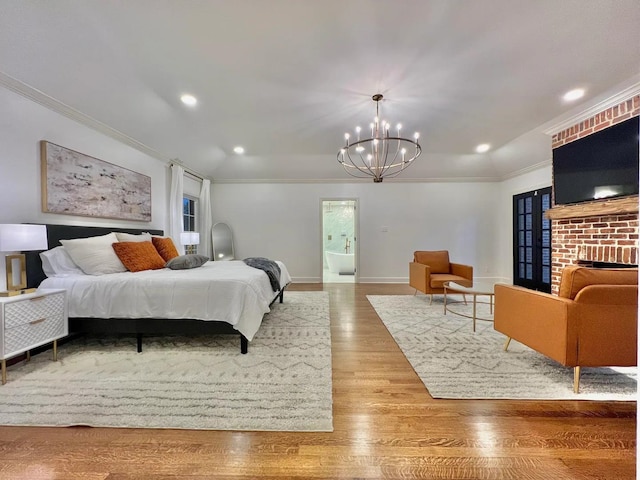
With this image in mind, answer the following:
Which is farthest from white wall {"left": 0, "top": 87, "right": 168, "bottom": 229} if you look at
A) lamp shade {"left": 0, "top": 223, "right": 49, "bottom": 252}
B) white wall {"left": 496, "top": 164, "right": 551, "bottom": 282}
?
white wall {"left": 496, "top": 164, "right": 551, "bottom": 282}

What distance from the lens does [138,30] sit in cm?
206

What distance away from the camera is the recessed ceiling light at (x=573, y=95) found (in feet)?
9.44

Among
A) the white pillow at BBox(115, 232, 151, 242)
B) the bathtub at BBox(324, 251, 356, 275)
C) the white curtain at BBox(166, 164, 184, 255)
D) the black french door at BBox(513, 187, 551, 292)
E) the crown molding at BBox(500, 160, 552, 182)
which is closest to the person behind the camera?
the white pillow at BBox(115, 232, 151, 242)

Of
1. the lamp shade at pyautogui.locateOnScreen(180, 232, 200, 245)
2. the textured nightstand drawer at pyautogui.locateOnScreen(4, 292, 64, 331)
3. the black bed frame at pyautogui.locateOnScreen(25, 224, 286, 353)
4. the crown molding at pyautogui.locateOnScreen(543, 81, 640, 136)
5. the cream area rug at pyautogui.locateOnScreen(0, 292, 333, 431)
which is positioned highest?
the crown molding at pyautogui.locateOnScreen(543, 81, 640, 136)

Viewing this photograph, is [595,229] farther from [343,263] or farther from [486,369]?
[343,263]

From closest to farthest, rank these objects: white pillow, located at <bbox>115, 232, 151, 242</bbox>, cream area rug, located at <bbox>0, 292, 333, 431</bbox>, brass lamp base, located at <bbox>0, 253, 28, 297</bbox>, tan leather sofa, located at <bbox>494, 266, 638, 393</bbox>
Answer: cream area rug, located at <bbox>0, 292, 333, 431</bbox>
tan leather sofa, located at <bbox>494, 266, 638, 393</bbox>
brass lamp base, located at <bbox>0, 253, 28, 297</bbox>
white pillow, located at <bbox>115, 232, 151, 242</bbox>

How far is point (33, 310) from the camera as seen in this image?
207 centimetres

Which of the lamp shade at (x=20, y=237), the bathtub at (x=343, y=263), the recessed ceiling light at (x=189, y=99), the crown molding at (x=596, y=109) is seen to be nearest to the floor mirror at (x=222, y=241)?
the bathtub at (x=343, y=263)

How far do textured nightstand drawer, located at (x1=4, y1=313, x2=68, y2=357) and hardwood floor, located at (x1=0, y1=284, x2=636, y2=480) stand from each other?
0.66 m

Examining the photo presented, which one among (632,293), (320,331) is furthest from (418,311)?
(632,293)

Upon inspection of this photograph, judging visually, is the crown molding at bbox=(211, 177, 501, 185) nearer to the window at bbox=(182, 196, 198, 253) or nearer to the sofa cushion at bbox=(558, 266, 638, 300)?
the window at bbox=(182, 196, 198, 253)

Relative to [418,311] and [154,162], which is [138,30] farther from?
Answer: [418,311]

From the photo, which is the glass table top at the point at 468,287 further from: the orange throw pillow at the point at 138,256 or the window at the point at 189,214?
the window at the point at 189,214

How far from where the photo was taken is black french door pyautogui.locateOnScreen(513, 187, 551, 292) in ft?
16.0
